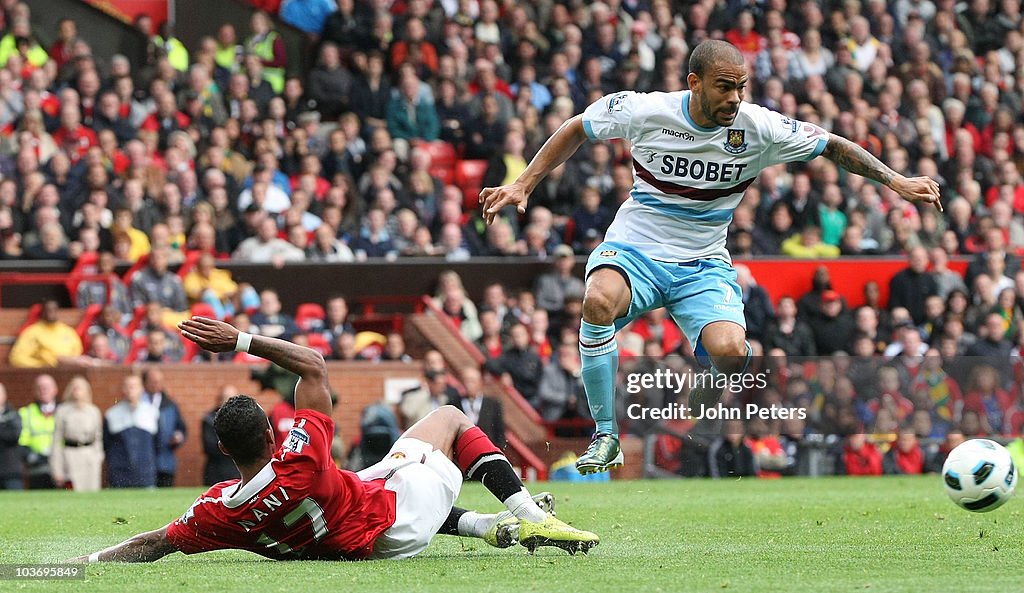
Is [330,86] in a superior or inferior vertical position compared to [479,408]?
superior

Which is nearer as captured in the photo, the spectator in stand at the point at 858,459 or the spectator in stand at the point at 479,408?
the spectator in stand at the point at 479,408

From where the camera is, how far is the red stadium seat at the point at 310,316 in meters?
17.5

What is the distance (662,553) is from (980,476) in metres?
1.80

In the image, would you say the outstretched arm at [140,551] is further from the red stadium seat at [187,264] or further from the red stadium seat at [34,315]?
the red stadium seat at [187,264]

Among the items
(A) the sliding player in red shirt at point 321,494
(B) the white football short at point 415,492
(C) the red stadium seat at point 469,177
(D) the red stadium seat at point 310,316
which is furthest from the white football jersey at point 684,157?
(C) the red stadium seat at point 469,177

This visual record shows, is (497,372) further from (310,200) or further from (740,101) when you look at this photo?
(740,101)

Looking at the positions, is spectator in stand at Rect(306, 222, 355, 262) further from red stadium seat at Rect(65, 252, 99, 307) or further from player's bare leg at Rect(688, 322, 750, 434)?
player's bare leg at Rect(688, 322, 750, 434)

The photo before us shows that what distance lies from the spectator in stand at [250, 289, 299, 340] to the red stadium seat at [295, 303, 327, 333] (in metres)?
0.30

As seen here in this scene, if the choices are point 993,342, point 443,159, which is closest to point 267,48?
point 443,159

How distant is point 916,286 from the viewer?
64.3 feet

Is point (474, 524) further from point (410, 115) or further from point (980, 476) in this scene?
point (410, 115)

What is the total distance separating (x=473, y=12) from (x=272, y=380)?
302 inches

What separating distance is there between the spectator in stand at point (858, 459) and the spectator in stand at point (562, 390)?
9.70ft

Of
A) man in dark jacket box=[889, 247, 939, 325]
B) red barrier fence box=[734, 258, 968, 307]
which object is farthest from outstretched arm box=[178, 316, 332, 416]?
man in dark jacket box=[889, 247, 939, 325]
